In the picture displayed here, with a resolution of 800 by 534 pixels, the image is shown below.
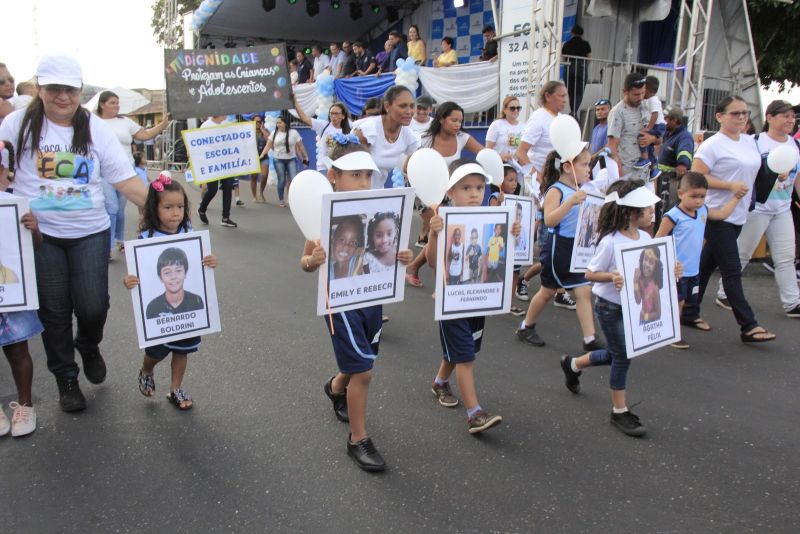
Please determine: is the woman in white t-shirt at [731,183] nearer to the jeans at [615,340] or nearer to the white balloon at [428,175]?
the jeans at [615,340]

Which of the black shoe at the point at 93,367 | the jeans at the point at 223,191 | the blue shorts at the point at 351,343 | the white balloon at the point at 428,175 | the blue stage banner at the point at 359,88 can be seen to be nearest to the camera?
the blue shorts at the point at 351,343

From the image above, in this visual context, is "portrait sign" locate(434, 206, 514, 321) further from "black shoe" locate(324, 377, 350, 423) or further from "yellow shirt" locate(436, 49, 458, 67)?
"yellow shirt" locate(436, 49, 458, 67)

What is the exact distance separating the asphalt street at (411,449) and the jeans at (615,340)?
30cm

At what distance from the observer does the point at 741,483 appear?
3221 mm

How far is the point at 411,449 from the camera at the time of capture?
11.6 feet

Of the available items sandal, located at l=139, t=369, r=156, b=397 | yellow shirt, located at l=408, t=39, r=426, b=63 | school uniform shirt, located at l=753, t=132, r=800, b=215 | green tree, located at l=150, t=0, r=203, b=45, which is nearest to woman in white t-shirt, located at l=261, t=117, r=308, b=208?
yellow shirt, located at l=408, t=39, r=426, b=63

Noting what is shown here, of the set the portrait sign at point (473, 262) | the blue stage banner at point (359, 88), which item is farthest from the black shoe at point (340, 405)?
the blue stage banner at point (359, 88)

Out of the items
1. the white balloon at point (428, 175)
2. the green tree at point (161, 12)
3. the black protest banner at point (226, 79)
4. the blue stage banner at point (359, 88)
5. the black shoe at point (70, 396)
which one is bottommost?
the black shoe at point (70, 396)

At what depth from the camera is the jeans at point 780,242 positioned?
19.6 ft

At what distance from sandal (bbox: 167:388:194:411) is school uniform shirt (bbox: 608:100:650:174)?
18.9 ft

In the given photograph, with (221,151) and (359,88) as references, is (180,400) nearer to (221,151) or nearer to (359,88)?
(221,151)

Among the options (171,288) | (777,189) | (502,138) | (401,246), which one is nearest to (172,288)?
(171,288)

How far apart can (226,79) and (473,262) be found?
200 inches

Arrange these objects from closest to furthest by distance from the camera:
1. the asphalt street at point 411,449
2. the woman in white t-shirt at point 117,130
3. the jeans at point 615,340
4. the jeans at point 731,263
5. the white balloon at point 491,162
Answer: the asphalt street at point 411,449
the jeans at point 615,340
the white balloon at point 491,162
the jeans at point 731,263
the woman in white t-shirt at point 117,130
